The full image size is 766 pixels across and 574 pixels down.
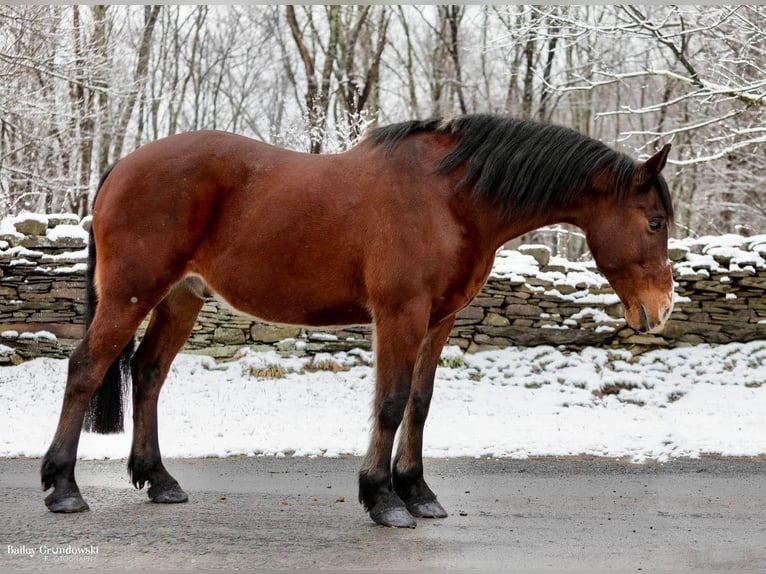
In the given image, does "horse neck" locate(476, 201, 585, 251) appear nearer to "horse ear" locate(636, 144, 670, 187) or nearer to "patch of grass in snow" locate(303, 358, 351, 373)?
"horse ear" locate(636, 144, 670, 187)

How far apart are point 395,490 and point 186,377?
20.1ft

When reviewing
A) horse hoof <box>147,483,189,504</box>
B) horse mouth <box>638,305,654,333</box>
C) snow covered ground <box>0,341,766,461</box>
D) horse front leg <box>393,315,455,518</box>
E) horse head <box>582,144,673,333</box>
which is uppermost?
horse head <box>582,144,673,333</box>

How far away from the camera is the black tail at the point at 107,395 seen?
5484 millimetres

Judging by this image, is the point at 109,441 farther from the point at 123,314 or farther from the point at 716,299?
the point at 716,299

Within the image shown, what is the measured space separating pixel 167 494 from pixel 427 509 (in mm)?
1615

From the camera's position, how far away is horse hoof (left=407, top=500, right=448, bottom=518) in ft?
16.6

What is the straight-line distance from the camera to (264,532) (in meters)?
4.52

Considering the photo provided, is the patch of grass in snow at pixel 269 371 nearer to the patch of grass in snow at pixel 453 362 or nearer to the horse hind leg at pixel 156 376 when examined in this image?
the patch of grass in snow at pixel 453 362

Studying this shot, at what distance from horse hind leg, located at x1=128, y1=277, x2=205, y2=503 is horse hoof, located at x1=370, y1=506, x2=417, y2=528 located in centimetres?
134

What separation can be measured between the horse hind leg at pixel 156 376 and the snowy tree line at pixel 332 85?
21.9 feet

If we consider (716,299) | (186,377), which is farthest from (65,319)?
(716,299)

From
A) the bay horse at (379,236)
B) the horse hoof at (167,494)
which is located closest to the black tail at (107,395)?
the bay horse at (379,236)

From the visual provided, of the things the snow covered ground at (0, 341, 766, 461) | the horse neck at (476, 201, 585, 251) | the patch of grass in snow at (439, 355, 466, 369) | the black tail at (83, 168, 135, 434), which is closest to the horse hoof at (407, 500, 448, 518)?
the horse neck at (476, 201, 585, 251)

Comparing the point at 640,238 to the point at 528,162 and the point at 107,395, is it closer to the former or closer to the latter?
the point at 528,162
